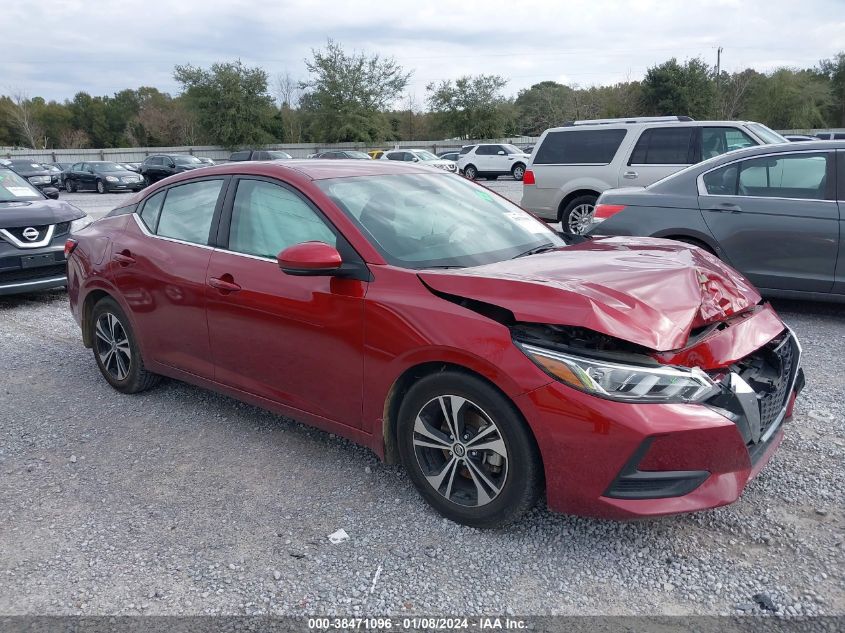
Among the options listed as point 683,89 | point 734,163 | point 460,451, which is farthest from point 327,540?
point 683,89

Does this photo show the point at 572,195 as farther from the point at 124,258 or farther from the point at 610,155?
the point at 124,258

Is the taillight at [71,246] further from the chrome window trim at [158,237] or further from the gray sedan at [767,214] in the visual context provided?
the gray sedan at [767,214]

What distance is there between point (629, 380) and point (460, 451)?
31.6 inches

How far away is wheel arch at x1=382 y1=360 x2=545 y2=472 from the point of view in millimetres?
2820

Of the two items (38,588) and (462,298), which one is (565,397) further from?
(38,588)

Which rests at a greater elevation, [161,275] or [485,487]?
[161,275]

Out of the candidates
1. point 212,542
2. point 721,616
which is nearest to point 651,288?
point 721,616

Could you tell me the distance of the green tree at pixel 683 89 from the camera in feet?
155

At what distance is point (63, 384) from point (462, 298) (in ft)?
12.0

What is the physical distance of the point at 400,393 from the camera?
10.4 feet

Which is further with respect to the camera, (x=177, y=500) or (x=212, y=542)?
(x=177, y=500)

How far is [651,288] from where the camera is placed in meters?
2.94

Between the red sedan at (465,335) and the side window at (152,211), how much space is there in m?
0.05

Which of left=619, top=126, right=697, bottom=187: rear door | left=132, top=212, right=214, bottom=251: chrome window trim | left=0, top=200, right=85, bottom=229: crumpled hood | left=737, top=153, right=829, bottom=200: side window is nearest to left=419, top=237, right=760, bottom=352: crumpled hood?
left=132, top=212, right=214, bottom=251: chrome window trim
